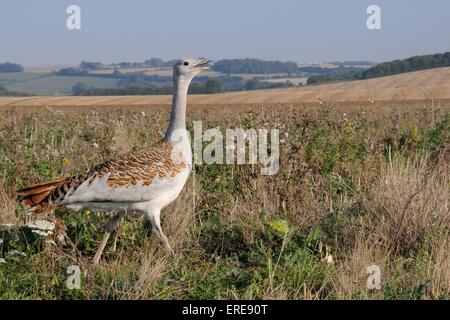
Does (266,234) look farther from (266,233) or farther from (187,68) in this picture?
(187,68)

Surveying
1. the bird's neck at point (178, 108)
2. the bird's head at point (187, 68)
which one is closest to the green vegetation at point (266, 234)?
the bird's neck at point (178, 108)

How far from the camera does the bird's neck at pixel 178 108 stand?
18.9 feet

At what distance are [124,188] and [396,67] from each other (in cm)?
8666

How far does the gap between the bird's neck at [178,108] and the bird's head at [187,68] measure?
40 millimetres

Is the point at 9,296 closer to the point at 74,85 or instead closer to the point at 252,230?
the point at 252,230

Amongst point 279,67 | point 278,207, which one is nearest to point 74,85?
point 279,67

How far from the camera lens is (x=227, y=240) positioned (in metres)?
5.85

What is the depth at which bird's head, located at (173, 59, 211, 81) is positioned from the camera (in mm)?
5867

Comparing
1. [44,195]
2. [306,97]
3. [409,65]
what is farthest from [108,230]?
[409,65]

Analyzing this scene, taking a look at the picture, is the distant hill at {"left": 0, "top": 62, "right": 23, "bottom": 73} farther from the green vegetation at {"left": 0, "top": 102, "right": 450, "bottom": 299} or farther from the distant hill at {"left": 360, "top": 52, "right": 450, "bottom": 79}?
the green vegetation at {"left": 0, "top": 102, "right": 450, "bottom": 299}

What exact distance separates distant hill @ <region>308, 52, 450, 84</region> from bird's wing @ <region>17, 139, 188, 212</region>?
77.6 meters

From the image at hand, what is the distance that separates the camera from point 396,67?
87.2 m
